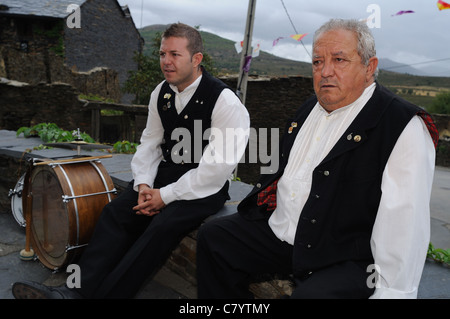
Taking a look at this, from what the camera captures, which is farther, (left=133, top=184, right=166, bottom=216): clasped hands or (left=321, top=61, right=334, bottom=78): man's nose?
(left=133, top=184, right=166, bottom=216): clasped hands

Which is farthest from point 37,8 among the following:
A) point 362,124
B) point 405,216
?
point 405,216

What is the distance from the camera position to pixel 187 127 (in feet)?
9.26

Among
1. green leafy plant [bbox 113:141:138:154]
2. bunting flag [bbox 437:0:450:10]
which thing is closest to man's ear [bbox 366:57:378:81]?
green leafy plant [bbox 113:141:138:154]

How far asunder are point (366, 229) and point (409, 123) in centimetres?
50

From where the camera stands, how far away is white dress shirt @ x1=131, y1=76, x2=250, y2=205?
2549 mm

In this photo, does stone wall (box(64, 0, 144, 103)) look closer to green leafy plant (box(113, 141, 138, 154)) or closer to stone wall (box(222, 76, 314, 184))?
stone wall (box(222, 76, 314, 184))

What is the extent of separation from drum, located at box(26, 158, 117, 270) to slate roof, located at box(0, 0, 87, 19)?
21274mm

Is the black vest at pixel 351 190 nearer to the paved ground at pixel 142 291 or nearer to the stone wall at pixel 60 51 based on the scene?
the paved ground at pixel 142 291

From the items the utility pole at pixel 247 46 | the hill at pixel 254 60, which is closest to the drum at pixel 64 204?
the utility pole at pixel 247 46
